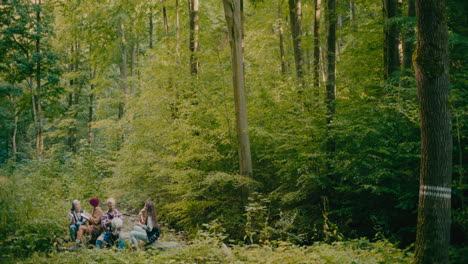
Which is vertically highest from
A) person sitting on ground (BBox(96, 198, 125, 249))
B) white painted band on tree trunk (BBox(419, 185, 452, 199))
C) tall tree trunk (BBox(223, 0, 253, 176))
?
tall tree trunk (BBox(223, 0, 253, 176))

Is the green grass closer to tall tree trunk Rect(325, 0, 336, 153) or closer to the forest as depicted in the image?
the forest

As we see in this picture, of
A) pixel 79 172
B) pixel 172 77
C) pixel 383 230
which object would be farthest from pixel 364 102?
pixel 79 172

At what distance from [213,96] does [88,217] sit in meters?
4.78

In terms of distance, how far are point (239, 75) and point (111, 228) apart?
15.9 feet

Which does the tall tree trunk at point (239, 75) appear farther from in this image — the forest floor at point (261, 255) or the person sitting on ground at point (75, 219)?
the person sitting on ground at point (75, 219)

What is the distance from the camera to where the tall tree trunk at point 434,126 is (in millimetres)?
4469

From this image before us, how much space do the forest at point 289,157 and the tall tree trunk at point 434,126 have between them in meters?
0.02

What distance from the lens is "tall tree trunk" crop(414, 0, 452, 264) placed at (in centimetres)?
447

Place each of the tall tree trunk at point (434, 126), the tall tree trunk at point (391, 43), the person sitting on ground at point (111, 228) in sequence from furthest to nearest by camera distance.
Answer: the tall tree trunk at point (391, 43) → the person sitting on ground at point (111, 228) → the tall tree trunk at point (434, 126)

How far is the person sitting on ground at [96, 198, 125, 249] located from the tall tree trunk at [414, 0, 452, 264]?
5.98 metres

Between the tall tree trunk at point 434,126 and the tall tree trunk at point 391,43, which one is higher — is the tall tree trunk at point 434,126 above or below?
below

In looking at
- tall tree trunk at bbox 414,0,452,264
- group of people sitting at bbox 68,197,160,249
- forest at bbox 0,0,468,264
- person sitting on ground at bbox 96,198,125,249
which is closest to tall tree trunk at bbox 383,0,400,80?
forest at bbox 0,0,468,264

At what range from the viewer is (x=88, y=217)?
8.65 meters

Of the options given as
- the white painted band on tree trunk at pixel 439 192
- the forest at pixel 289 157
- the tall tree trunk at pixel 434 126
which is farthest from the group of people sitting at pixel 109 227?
the white painted band on tree trunk at pixel 439 192
